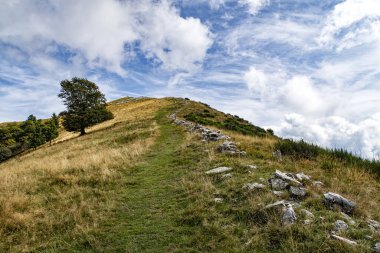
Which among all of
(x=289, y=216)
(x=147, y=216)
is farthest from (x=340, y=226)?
(x=147, y=216)

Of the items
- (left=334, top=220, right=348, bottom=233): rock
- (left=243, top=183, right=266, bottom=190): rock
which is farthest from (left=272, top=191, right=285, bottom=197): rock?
(left=334, top=220, right=348, bottom=233): rock

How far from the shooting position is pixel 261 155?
13.2 m

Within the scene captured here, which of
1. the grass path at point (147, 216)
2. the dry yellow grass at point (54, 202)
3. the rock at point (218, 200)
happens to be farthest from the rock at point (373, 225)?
the dry yellow grass at point (54, 202)

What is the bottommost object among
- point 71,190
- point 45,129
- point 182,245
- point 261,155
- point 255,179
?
point 182,245

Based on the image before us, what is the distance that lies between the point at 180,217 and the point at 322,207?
11.3ft

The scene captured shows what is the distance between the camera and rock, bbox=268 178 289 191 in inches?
315

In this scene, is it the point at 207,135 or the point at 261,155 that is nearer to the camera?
the point at 261,155

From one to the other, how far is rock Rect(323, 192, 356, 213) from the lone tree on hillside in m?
45.7

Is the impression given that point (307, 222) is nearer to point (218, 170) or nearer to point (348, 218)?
point (348, 218)

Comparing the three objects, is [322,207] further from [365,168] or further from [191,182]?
[365,168]

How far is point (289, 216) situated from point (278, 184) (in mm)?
2085

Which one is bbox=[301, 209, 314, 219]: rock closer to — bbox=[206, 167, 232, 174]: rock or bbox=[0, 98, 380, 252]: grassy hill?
bbox=[0, 98, 380, 252]: grassy hill

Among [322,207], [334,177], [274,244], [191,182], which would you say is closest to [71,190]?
[191,182]

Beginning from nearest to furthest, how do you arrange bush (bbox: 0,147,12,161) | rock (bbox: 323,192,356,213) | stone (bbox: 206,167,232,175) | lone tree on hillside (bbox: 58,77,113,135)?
rock (bbox: 323,192,356,213) < stone (bbox: 206,167,232,175) < lone tree on hillside (bbox: 58,77,113,135) < bush (bbox: 0,147,12,161)
